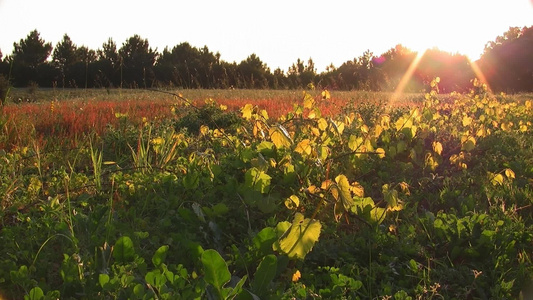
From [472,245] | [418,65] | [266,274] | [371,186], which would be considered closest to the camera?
[266,274]

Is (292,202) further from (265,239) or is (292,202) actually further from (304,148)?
(265,239)

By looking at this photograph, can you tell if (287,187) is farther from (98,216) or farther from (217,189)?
(98,216)

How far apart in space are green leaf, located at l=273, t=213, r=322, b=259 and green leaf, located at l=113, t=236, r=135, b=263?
22.0 inches

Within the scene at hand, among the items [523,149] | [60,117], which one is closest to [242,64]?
[60,117]

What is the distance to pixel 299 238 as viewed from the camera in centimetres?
158

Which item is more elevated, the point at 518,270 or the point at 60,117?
the point at 60,117

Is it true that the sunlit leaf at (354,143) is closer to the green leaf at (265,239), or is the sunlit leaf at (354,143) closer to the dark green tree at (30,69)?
the green leaf at (265,239)

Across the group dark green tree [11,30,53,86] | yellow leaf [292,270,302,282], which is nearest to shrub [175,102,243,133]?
yellow leaf [292,270,302,282]

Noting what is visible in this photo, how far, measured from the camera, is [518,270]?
1.86 meters

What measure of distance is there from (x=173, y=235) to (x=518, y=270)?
144 centimetres

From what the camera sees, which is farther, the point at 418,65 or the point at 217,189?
the point at 418,65

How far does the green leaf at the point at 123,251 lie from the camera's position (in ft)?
5.43

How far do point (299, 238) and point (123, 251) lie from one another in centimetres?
65

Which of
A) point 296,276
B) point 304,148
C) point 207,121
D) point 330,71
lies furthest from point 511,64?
point 296,276
